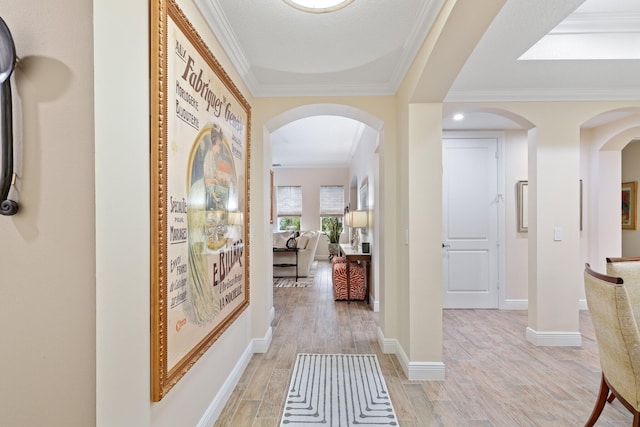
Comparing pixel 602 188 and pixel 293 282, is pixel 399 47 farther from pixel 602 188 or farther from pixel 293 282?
pixel 293 282

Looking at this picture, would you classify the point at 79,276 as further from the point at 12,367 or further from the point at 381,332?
the point at 381,332

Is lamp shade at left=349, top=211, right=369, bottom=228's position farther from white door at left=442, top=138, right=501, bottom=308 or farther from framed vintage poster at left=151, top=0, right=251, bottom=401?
framed vintage poster at left=151, top=0, right=251, bottom=401

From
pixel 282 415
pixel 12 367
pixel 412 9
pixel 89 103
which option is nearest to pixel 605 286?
pixel 412 9

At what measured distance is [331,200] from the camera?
971cm

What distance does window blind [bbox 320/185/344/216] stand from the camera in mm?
9695

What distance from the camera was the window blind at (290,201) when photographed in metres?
9.75

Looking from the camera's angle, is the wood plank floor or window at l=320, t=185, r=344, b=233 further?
window at l=320, t=185, r=344, b=233

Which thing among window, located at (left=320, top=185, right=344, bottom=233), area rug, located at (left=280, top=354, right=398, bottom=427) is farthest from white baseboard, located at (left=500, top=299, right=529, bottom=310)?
window, located at (left=320, top=185, right=344, bottom=233)

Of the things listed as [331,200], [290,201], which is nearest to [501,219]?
[331,200]

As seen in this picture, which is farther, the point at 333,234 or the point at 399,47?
the point at 333,234

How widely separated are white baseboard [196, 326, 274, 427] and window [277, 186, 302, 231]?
21.5 ft

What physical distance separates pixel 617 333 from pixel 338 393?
66.2 inches

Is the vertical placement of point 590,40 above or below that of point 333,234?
above

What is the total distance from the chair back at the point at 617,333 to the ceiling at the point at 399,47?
1.57m
